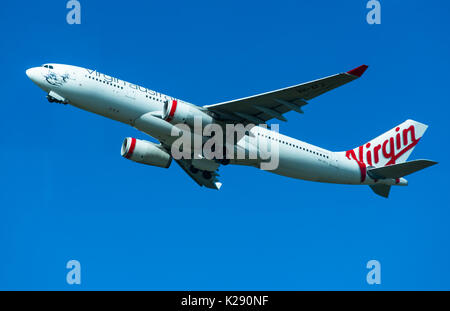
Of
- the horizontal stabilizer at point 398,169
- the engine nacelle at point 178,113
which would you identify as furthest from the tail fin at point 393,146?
the engine nacelle at point 178,113

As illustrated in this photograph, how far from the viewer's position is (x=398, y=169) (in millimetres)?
38438

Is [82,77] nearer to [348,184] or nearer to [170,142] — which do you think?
[170,142]

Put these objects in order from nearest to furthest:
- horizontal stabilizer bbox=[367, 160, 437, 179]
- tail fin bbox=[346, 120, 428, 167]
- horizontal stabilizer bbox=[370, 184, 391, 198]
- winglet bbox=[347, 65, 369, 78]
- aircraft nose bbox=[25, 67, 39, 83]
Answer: winglet bbox=[347, 65, 369, 78]
aircraft nose bbox=[25, 67, 39, 83]
horizontal stabilizer bbox=[367, 160, 437, 179]
horizontal stabilizer bbox=[370, 184, 391, 198]
tail fin bbox=[346, 120, 428, 167]

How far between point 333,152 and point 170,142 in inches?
452

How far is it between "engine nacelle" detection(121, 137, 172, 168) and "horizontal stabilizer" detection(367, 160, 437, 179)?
13.9m

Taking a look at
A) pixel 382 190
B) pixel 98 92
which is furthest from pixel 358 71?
pixel 98 92

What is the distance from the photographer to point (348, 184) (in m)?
40.1

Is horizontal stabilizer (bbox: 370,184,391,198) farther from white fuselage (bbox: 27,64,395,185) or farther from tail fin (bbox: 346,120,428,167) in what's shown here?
white fuselage (bbox: 27,64,395,185)

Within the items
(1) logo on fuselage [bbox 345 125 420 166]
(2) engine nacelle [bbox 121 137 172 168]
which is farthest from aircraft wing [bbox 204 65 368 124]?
(1) logo on fuselage [bbox 345 125 420 166]

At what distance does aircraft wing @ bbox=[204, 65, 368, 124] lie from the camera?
29.9 meters

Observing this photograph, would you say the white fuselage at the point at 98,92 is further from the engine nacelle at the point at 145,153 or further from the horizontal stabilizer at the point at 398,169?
the horizontal stabilizer at the point at 398,169

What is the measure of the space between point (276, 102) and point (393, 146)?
45.6 feet

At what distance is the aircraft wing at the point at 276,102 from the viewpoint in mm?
29919

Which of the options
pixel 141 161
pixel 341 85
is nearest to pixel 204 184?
pixel 141 161
